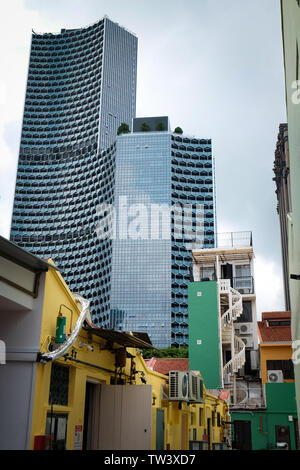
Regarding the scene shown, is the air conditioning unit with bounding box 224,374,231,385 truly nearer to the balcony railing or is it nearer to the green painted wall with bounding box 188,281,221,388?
the green painted wall with bounding box 188,281,221,388

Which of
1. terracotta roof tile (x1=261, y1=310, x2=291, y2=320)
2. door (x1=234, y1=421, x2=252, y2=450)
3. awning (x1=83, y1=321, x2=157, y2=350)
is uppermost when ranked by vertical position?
terracotta roof tile (x1=261, y1=310, x2=291, y2=320)

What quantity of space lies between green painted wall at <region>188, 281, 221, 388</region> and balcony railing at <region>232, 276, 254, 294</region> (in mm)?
6325

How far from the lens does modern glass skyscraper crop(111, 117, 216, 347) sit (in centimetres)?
11588

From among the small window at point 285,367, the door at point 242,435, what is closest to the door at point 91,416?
the door at point 242,435

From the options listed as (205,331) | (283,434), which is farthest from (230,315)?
(283,434)

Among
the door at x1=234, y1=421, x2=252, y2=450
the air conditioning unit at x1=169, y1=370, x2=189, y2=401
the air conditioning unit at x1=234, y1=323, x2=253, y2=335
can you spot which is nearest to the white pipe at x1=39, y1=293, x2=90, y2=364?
the air conditioning unit at x1=169, y1=370, x2=189, y2=401

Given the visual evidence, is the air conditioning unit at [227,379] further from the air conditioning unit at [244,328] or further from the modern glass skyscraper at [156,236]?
the modern glass skyscraper at [156,236]

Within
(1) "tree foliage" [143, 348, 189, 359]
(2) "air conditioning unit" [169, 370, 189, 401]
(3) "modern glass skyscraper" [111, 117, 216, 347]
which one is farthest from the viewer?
(3) "modern glass skyscraper" [111, 117, 216, 347]

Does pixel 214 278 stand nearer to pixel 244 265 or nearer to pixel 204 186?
pixel 244 265

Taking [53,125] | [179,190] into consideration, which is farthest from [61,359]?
[53,125]

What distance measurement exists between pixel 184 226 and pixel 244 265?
69.6m

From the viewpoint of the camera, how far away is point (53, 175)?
144 metres

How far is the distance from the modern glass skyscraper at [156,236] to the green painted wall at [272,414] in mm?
82981
